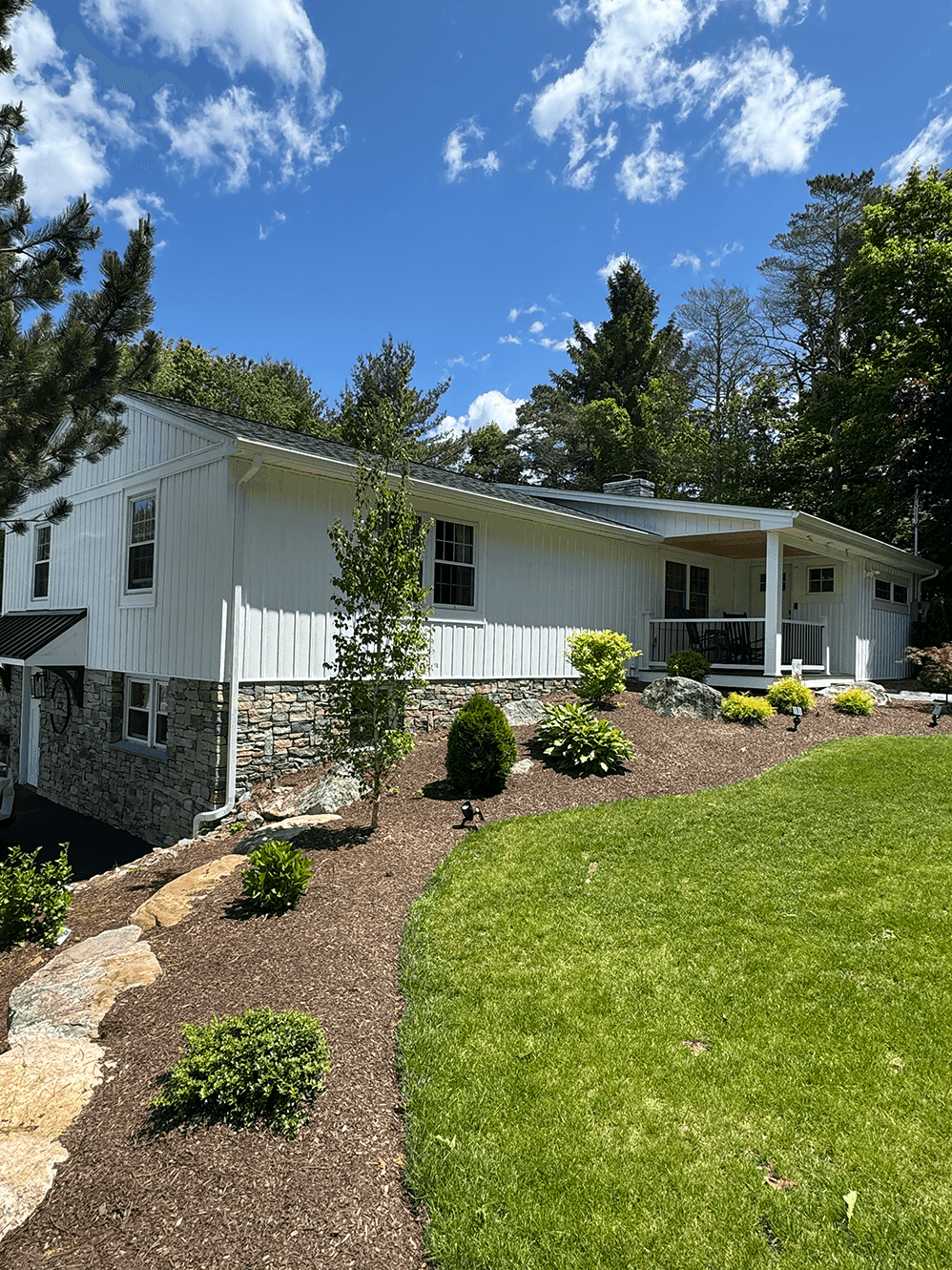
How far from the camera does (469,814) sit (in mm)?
6184

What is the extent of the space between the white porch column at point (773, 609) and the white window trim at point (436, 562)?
5330 mm

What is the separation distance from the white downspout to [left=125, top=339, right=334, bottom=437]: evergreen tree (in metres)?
20.3

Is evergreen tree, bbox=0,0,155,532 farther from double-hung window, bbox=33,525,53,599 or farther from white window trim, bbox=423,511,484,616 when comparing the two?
double-hung window, bbox=33,525,53,599

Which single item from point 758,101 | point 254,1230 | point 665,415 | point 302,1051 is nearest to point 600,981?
point 302,1051

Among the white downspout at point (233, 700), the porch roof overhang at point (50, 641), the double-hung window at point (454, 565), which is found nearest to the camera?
the white downspout at point (233, 700)

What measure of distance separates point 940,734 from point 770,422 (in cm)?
1909

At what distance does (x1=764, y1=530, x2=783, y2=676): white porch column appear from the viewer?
11.9 meters

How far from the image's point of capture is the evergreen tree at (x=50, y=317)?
592 centimetres

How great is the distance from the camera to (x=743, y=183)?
12273mm

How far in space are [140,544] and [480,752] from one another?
246 inches

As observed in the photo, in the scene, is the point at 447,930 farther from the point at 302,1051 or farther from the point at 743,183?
the point at 743,183

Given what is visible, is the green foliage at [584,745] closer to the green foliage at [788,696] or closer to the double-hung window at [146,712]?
the green foliage at [788,696]

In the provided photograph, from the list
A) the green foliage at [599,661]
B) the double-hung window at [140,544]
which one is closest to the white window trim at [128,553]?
the double-hung window at [140,544]

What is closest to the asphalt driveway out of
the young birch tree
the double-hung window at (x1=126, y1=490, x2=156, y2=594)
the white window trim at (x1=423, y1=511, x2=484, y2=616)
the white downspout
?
the white downspout
